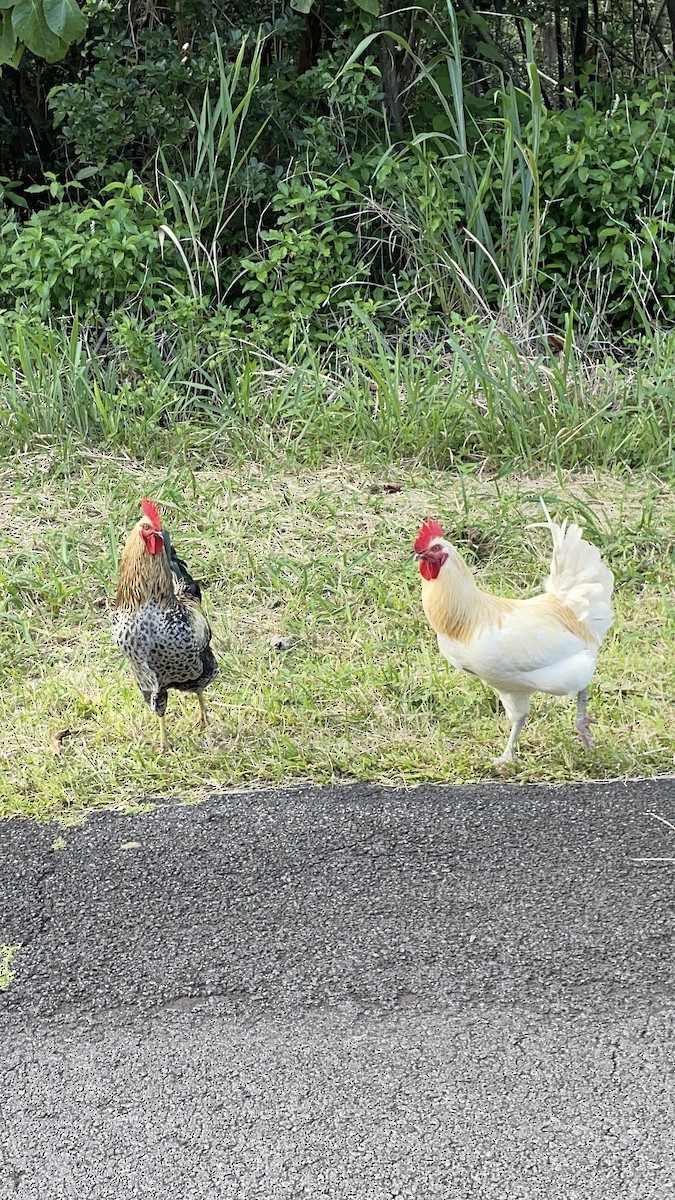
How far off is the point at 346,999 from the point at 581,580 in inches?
62.9

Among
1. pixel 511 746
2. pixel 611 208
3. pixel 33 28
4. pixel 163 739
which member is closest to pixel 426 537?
pixel 511 746

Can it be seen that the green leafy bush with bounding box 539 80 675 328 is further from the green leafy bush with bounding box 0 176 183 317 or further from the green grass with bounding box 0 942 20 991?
the green grass with bounding box 0 942 20 991

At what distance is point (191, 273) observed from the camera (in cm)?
705

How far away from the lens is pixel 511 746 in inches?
154

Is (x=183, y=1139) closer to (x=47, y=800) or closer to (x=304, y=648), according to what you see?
(x=47, y=800)

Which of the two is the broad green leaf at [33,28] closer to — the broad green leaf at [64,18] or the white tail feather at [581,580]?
the broad green leaf at [64,18]

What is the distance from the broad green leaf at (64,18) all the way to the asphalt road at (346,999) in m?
3.42

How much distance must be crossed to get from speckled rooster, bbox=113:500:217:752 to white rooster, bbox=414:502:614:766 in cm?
78

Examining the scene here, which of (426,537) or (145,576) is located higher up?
(426,537)

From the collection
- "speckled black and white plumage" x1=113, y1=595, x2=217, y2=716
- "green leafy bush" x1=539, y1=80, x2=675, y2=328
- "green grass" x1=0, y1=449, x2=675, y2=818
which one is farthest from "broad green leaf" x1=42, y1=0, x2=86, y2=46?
"green leafy bush" x1=539, y1=80, x2=675, y2=328

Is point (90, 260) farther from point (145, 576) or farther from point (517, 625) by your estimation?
point (517, 625)

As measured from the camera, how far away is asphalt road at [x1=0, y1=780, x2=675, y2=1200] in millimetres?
2465

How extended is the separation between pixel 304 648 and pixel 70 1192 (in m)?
2.62

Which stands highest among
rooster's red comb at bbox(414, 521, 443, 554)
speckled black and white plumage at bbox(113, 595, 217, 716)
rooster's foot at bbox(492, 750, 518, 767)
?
rooster's red comb at bbox(414, 521, 443, 554)
